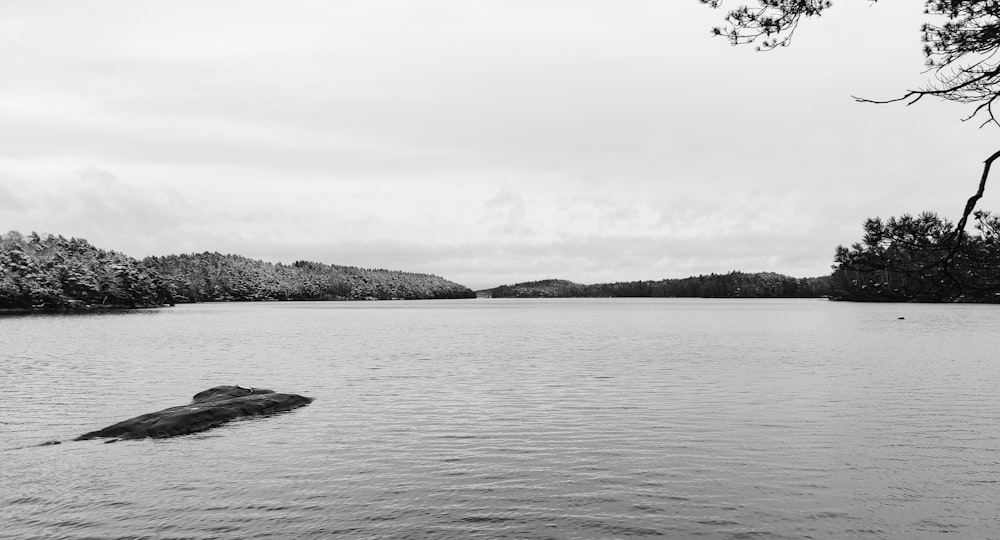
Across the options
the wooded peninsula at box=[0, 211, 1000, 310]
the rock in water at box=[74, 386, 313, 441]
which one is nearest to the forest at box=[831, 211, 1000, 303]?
the wooded peninsula at box=[0, 211, 1000, 310]

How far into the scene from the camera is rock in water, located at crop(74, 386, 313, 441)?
23094 mm

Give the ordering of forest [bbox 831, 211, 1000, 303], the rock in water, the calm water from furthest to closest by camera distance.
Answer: the rock in water
the calm water
forest [bbox 831, 211, 1000, 303]

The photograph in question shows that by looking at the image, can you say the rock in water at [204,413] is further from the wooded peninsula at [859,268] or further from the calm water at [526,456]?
the wooded peninsula at [859,268]

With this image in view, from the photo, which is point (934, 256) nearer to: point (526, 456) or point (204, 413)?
point (526, 456)

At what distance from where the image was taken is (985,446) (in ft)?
69.5

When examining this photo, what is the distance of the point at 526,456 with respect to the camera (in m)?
20.2

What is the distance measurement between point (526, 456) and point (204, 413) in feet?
45.7

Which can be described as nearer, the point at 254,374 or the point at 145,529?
the point at 145,529

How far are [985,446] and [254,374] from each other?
41.5m

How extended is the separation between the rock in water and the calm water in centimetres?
93

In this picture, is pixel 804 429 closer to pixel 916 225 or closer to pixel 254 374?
pixel 916 225

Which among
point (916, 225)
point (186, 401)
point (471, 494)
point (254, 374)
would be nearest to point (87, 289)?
point (254, 374)

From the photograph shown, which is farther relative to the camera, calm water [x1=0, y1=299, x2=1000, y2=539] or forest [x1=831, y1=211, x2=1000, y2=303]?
calm water [x1=0, y1=299, x2=1000, y2=539]

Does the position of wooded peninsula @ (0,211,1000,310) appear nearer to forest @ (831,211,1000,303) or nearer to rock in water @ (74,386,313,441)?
forest @ (831,211,1000,303)
